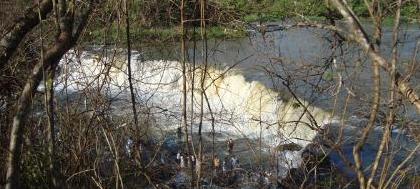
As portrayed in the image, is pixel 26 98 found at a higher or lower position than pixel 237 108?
higher

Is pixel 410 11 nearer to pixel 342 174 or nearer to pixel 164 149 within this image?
pixel 342 174

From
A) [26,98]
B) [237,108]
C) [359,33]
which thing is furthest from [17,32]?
[237,108]

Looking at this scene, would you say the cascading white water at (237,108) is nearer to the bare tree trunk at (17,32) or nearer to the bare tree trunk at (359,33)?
the bare tree trunk at (17,32)

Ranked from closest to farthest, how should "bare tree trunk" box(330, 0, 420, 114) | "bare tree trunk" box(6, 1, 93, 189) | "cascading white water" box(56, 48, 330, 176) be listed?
"bare tree trunk" box(330, 0, 420, 114) < "bare tree trunk" box(6, 1, 93, 189) < "cascading white water" box(56, 48, 330, 176)

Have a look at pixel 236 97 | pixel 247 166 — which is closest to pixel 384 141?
pixel 247 166

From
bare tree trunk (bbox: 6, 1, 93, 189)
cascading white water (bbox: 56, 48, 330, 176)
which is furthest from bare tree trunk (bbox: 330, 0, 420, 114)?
cascading white water (bbox: 56, 48, 330, 176)

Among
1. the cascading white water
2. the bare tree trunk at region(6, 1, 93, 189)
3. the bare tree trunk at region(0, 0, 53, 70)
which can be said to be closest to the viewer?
the bare tree trunk at region(6, 1, 93, 189)

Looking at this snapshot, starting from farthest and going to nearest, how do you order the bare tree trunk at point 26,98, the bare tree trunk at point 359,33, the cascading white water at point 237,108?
1. the cascading white water at point 237,108
2. the bare tree trunk at point 26,98
3. the bare tree trunk at point 359,33

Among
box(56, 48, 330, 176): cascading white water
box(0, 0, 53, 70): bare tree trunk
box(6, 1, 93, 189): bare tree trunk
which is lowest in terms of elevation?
box(56, 48, 330, 176): cascading white water

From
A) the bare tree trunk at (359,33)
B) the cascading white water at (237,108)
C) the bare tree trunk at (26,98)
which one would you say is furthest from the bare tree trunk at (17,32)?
the cascading white water at (237,108)

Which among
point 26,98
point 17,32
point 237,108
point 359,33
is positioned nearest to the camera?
point 359,33

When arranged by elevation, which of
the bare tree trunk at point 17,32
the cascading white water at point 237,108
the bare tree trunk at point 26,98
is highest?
the bare tree trunk at point 17,32

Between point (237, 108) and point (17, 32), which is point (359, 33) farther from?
point (237, 108)

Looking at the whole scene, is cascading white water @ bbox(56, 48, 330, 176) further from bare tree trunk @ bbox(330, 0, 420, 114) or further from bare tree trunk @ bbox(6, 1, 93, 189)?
bare tree trunk @ bbox(330, 0, 420, 114)
